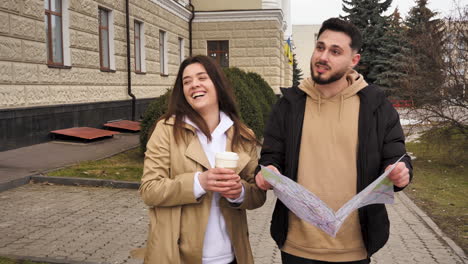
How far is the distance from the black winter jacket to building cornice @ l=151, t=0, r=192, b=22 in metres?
18.2

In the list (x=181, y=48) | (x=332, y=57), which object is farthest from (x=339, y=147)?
(x=181, y=48)

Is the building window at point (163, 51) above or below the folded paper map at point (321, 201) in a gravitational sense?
above

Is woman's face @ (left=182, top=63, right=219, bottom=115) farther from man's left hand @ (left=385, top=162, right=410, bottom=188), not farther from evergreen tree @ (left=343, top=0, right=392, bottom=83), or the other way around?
evergreen tree @ (left=343, top=0, right=392, bottom=83)

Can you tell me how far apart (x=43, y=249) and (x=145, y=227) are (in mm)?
1278

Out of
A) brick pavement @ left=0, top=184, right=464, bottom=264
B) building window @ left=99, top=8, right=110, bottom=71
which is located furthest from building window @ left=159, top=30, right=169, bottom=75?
brick pavement @ left=0, top=184, right=464, bottom=264

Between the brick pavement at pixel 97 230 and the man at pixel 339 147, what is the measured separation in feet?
7.65

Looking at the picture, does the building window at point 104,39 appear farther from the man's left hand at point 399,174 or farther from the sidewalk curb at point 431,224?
the man's left hand at point 399,174

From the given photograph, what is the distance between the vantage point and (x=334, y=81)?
231 centimetres

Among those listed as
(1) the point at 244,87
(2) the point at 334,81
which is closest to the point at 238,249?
(2) the point at 334,81

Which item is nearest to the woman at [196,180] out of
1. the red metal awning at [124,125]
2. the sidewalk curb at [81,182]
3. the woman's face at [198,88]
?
the woman's face at [198,88]

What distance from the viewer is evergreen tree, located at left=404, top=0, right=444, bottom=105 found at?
9.97m

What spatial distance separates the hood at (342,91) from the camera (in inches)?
93.1

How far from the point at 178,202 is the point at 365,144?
94 cm

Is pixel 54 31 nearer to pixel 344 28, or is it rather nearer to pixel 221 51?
pixel 344 28
